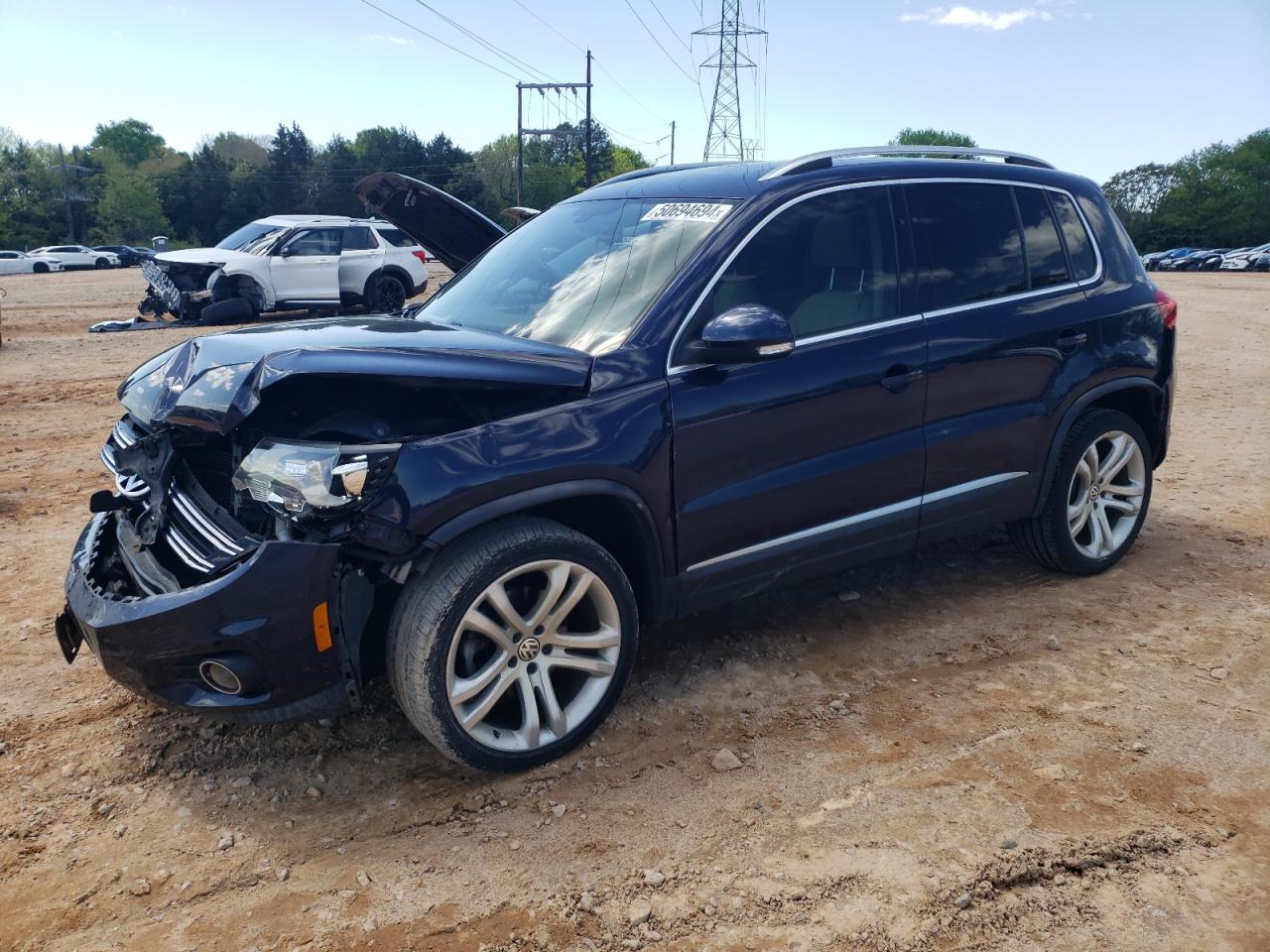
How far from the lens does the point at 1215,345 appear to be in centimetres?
1378

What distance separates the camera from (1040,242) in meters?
4.24

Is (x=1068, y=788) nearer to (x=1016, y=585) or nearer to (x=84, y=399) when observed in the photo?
(x=1016, y=585)

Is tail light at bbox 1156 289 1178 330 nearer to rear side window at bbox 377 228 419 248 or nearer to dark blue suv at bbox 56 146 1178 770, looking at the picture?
dark blue suv at bbox 56 146 1178 770

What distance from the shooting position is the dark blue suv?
2707 millimetres

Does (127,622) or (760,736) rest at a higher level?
(127,622)

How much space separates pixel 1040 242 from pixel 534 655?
9.88 ft

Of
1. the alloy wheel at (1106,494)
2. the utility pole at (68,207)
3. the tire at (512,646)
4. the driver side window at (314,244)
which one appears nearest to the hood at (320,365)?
the tire at (512,646)

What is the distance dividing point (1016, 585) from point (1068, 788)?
180cm

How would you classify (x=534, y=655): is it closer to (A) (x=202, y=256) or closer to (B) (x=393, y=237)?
(A) (x=202, y=256)

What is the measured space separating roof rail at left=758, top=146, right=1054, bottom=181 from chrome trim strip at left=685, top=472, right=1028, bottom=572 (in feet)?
4.49

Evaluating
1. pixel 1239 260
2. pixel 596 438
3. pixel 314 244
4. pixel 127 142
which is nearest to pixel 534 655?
pixel 596 438

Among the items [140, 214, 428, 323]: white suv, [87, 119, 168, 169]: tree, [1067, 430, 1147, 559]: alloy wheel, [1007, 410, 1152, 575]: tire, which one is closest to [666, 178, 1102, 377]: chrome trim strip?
[1007, 410, 1152, 575]: tire

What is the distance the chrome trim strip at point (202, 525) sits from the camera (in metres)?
2.83

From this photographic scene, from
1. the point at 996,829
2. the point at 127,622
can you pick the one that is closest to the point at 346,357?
the point at 127,622
